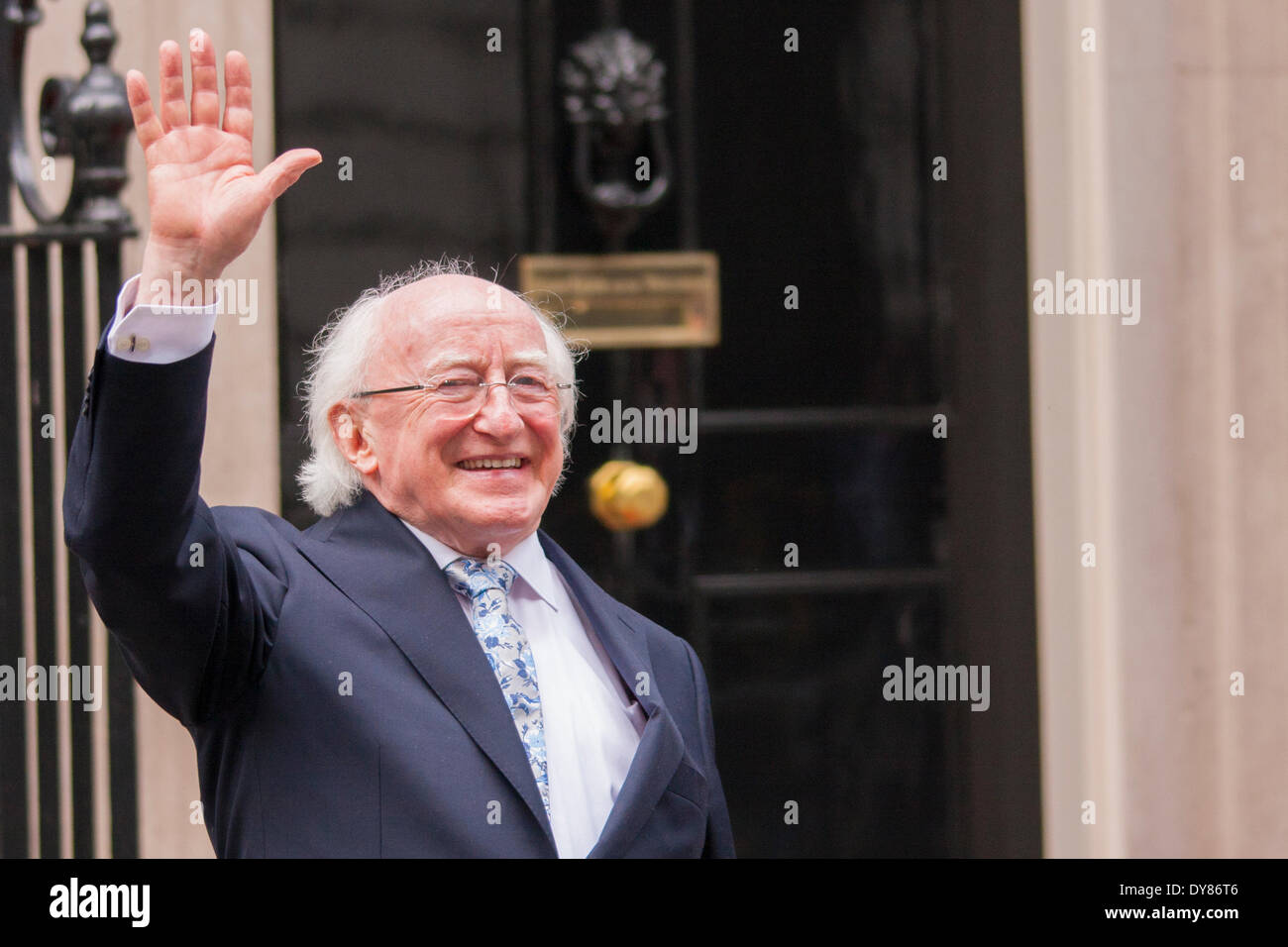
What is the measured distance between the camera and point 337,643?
77.3 inches

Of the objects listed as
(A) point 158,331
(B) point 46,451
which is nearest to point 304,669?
(A) point 158,331

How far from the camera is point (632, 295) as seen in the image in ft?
12.7

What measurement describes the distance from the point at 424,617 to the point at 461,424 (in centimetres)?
28

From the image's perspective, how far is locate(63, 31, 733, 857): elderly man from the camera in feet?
5.74

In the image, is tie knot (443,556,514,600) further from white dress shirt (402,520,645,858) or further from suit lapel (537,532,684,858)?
suit lapel (537,532,684,858)

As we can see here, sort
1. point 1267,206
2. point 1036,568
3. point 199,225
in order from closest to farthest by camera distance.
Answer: point 199,225, point 1267,206, point 1036,568

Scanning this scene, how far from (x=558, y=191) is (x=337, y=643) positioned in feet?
7.12

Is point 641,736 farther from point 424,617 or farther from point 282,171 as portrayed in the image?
point 282,171

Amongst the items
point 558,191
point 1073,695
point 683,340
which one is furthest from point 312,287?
point 1073,695

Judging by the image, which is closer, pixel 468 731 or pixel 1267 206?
pixel 468 731

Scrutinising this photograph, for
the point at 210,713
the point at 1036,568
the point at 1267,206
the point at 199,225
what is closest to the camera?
the point at 199,225

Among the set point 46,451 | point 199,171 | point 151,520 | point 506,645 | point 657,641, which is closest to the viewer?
point 151,520

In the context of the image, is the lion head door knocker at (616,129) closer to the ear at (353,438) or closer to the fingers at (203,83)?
the ear at (353,438)

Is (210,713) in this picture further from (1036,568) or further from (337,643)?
(1036,568)
